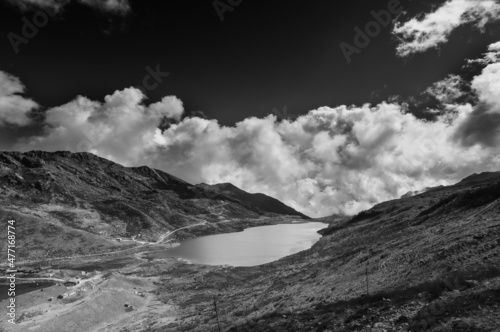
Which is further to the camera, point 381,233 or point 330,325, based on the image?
point 381,233

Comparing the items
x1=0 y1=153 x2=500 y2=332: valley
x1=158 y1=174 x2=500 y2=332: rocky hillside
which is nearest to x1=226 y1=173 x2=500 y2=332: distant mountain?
x1=158 y1=174 x2=500 y2=332: rocky hillside

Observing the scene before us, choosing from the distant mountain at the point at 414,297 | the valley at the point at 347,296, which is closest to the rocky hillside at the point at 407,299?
the distant mountain at the point at 414,297

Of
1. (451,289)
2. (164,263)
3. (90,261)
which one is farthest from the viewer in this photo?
(90,261)

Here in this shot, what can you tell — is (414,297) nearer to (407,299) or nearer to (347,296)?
(407,299)

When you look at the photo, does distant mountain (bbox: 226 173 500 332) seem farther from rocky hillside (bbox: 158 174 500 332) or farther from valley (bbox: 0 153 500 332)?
valley (bbox: 0 153 500 332)

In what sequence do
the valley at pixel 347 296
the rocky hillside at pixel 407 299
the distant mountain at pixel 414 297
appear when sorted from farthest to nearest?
the valley at pixel 347 296
the rocky hillside at pixel 407 299
the distant mountain at pixel 414 297

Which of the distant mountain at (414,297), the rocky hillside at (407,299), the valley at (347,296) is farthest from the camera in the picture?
the valley at (347,296)

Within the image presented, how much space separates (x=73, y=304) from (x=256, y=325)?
65868 millimetres

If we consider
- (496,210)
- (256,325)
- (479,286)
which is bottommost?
(256,325)

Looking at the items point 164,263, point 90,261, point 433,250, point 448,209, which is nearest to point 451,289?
point 433,250

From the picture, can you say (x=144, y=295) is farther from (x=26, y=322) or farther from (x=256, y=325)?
(x=256, y=325)

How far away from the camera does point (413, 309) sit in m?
31.3

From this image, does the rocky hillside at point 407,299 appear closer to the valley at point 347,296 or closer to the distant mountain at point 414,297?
the distant mountain at point 414,297

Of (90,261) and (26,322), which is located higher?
(90,261)
